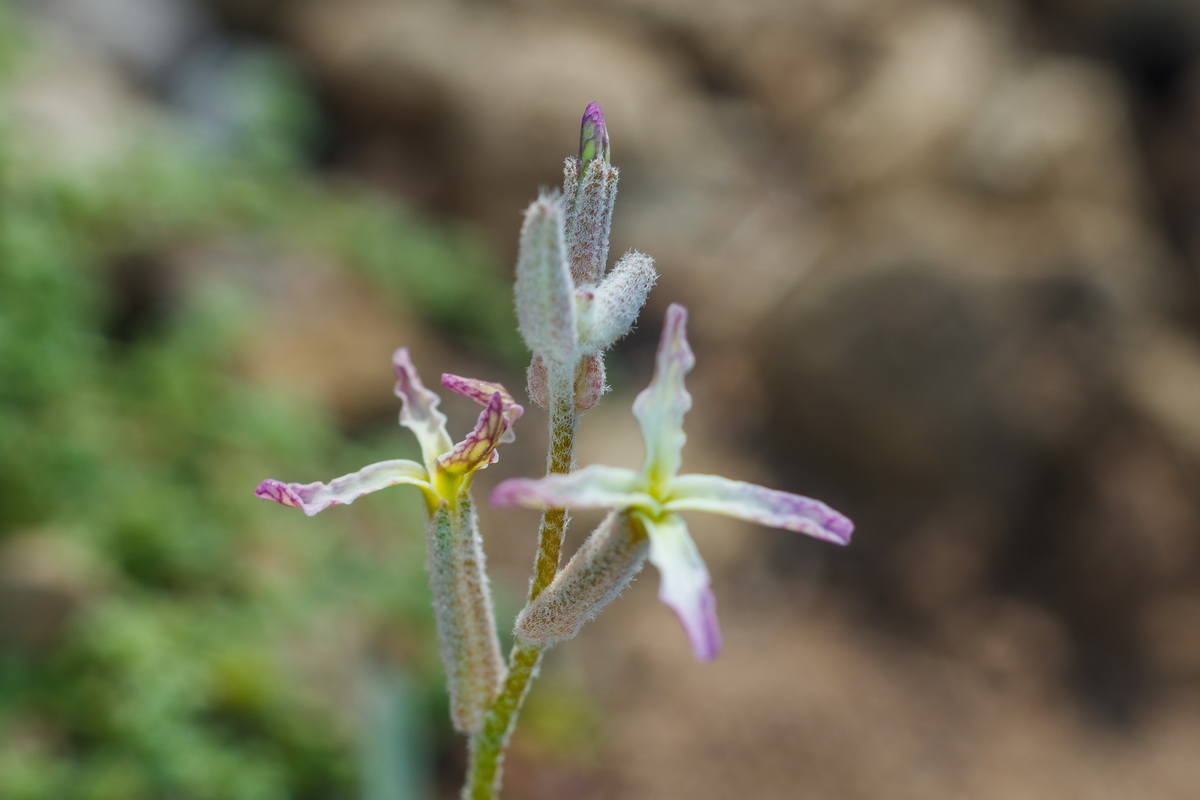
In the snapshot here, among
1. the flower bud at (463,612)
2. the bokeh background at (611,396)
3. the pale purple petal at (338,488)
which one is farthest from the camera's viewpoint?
the bokeh background at (611,396)

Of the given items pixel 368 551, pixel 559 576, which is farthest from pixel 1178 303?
pixel 559 576

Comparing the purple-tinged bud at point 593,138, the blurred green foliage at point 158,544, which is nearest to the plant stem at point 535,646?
the purple-tinged bud at point 593,138

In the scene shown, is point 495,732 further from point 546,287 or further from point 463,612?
point 546,287

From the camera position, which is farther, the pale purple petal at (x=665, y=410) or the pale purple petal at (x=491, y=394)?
the pale purple petal at (x=491, y=394)

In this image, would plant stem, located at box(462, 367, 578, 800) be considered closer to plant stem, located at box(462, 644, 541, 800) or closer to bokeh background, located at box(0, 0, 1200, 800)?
plant stem, located at box(462, 644, 541, 800)

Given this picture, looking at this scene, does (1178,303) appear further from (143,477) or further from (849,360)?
(143,477)

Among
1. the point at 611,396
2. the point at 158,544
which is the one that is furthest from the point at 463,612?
the point at 611,396

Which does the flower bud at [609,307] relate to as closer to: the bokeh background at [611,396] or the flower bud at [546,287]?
the flower bud at [546,287]
